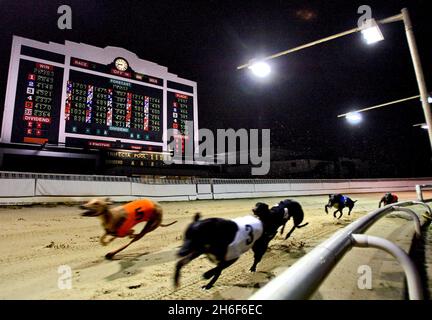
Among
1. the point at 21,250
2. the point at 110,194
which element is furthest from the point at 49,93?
the point at 21,250

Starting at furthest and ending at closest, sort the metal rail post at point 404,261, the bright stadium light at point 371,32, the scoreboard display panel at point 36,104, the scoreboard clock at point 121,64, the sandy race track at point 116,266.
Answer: the scoreboard clock at point 121,64 < the scoreboard display panel at point 36,104 < the bright stadium light at point 371,32 < the sandy race track at point 116,266 < the metal rail post at point 404,261

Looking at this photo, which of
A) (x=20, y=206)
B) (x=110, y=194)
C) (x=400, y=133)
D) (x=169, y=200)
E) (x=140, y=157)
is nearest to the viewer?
(x=20, y=206)

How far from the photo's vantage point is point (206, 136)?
32.9 metres

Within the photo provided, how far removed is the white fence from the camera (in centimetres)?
1066

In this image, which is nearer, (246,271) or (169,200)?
(246,271)

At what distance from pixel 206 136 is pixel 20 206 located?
2444cm

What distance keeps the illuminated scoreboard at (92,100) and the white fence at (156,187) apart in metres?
10.8

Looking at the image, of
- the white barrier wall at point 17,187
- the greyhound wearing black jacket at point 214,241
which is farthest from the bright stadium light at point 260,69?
the white barrier wall at point 17,187

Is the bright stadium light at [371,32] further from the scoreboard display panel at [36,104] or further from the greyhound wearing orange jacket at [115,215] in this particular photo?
the scoreboard display panel at [36,104]

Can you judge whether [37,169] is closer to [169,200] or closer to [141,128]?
[141,128]

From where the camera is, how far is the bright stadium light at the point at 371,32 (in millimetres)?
4469

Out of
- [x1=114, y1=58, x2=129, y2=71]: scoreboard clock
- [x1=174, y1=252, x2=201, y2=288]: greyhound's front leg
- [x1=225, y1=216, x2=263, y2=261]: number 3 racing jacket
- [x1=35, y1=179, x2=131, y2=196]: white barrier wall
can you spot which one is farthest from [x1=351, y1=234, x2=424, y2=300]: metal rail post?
[x1=114, y1=58, x2=129, y2=71]: scoreboard clock

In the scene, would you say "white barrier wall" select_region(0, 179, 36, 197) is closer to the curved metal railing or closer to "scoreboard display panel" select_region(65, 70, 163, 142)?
"scoreboard display panel" select_region(65, 70, 163, 142)

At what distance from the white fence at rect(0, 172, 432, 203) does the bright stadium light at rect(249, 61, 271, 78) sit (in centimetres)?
992
